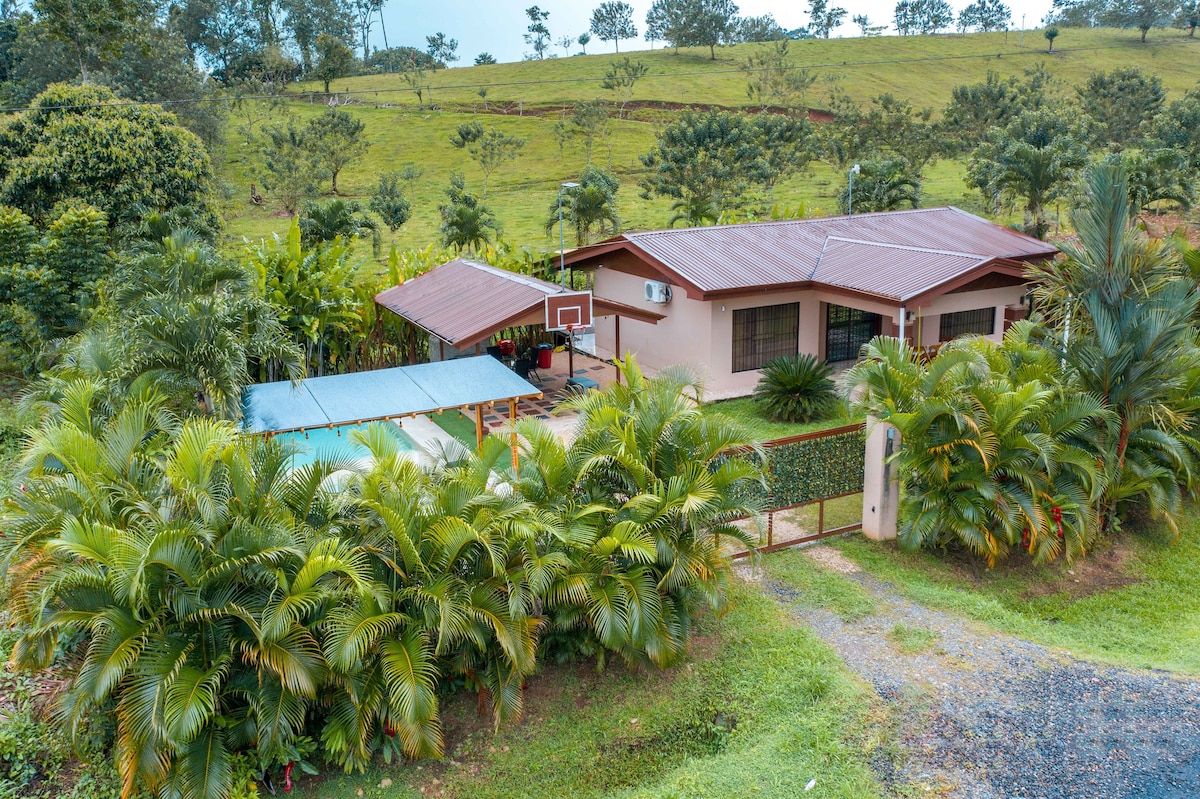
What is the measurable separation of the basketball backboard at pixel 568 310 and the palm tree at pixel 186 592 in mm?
9153

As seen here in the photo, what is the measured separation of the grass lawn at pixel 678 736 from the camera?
8.02 m

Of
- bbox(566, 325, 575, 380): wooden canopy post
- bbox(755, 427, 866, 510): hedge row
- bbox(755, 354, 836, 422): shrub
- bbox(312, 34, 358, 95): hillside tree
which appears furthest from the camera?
bbox(312, 34, 358, 95): hillside tree

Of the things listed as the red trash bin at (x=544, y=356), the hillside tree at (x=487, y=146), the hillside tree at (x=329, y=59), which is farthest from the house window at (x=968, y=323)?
the hillside tree at (x=329, y=59)

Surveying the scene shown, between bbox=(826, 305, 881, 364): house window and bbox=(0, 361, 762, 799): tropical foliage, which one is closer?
bbox=(0, 361, 762, 799): tropical foliage

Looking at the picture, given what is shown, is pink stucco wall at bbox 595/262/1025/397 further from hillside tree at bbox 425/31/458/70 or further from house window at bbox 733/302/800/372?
hillside tree at bbox 425/31/458/70

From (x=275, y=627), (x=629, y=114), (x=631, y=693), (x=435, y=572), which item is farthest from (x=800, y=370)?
(x=629, y=114)

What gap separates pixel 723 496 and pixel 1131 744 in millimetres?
4256

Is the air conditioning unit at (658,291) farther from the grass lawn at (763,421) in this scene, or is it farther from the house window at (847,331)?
the house window at (847,331)

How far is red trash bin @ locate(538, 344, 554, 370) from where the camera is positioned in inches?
851

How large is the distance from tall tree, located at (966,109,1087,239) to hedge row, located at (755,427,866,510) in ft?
73.2

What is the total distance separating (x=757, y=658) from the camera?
32.0ft

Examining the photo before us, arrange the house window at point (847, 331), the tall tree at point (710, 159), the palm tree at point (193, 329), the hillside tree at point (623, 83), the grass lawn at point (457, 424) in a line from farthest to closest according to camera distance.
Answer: the hillside tree at point (623, 83), the tall tree at point (710, 159), the house window at point (847, 331), the grass lawn at point (457, 424), the palm tree at point (193, 329)

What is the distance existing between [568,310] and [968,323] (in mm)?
10710

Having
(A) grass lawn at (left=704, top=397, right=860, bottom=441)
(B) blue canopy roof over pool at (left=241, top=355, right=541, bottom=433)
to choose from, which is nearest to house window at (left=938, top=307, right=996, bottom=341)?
(A) grass lawn at (left=704, top=397, right=860, bottom=441)
